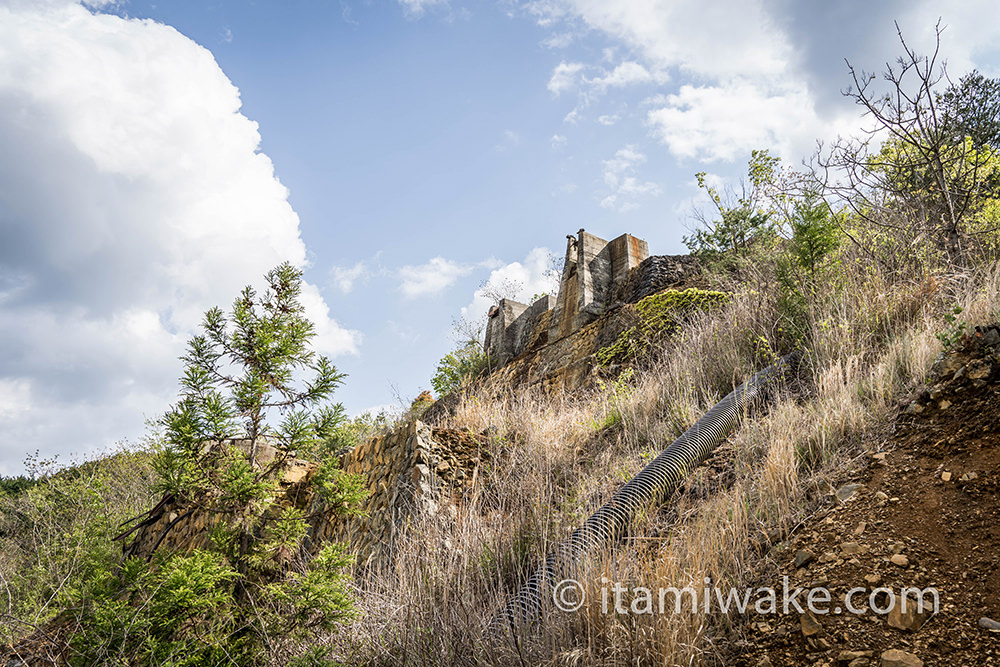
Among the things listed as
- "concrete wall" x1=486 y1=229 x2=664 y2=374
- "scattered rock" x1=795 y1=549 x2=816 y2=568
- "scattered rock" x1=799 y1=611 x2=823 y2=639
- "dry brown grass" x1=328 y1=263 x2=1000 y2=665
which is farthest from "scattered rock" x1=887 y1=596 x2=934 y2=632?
"concrete wall" x1=486 y1=229 x2=664 y2=374

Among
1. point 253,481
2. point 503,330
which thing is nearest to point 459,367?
point 503,330

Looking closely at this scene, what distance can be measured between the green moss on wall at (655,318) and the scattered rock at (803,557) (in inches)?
194

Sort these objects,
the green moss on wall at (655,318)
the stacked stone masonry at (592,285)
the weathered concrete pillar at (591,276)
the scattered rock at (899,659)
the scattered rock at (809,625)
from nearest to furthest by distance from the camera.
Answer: the scattered rock at (899,659) → the scattered rock at (809,625) → the green moss on wall at (655,318) → the stacked stone masonry at (592,285) → the weathered concrete pillar at (591,276)

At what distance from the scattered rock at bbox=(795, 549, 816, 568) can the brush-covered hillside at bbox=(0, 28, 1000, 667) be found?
0.5 inches

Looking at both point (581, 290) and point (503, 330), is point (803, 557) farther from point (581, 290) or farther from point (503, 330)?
point (503, 330)

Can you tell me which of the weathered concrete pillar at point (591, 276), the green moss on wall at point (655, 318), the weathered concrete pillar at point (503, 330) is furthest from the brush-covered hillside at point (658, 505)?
the weathered concrete pillar at point (503, 330)

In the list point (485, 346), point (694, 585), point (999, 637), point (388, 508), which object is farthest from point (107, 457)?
point (999, 637)

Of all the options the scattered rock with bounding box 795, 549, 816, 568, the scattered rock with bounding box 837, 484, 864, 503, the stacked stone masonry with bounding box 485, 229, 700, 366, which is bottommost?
the scattered rock with bounding box 795, 549, 816, 568

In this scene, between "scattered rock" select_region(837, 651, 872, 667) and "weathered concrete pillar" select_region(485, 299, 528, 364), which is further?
"weathered concrete pillar" select_region(485, 299, 528, 364)

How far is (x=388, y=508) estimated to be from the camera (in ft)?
16.0

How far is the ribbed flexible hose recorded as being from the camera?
267 centimetres

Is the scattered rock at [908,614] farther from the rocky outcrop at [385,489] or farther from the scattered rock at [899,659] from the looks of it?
the rocky outcrop at [385,489]

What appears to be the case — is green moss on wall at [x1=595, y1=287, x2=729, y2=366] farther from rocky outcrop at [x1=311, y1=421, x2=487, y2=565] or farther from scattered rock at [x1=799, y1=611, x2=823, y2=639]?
scattered rock at [x1=799, y1=611, x2=823, y2=639]

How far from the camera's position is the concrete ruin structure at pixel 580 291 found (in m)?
11.4
